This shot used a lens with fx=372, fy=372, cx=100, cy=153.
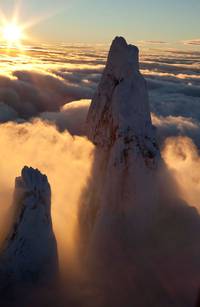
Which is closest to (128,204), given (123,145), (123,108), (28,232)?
(123,145)

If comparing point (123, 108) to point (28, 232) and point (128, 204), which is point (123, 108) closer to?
point (128, 204)

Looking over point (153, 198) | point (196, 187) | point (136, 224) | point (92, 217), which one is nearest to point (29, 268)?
point (92, 217)

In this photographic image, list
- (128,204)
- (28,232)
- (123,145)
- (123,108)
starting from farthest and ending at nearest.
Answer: (128,204) → (123,108) → (123,145) → (28,232)

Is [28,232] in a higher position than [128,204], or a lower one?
lower

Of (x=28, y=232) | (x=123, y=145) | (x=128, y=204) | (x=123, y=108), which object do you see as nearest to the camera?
(x=28, y=232)

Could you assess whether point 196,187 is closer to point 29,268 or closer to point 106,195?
point 106,195

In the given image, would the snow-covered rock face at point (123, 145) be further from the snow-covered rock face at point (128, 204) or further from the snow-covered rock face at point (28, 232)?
the snow-covered rock face at point (28, 232)

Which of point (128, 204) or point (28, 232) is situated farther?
point (128, 204)

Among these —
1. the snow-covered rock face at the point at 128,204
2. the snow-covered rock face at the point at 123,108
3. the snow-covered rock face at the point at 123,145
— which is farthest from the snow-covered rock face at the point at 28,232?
the snow-covered rock face at the point at 123,108

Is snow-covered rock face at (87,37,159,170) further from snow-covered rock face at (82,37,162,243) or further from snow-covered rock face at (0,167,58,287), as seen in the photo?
snow-covered rock face at (0,167,58,287)
